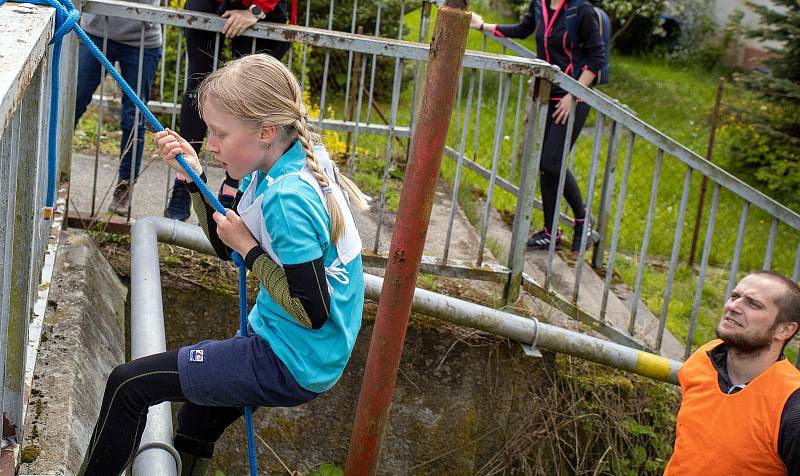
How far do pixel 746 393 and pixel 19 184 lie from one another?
7.50 feet

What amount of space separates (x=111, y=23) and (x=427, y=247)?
2.02 m

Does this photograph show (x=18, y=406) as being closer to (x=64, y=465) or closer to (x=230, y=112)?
(x=64, y=465)

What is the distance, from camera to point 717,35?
16141mm

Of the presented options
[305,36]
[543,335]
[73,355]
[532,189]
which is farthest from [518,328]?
[73,355]

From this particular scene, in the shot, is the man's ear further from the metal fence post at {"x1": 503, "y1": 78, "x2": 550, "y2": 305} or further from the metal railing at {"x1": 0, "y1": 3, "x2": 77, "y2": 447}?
the metal railing at {"x1": 0, "y1": 3, "x2": 77, "y2": 447}

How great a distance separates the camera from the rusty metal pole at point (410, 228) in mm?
3215

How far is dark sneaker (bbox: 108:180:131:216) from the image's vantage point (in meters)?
4.84

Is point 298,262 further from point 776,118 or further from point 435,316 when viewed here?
point 776,118

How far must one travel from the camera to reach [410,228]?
339 centimetres

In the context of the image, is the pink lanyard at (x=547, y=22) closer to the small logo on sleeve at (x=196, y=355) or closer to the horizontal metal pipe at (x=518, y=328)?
the horizontal metal pipe at (x=518, y=328)

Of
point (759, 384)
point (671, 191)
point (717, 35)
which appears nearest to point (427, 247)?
point (759, 384)

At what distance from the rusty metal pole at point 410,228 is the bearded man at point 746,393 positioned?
1.03 metres

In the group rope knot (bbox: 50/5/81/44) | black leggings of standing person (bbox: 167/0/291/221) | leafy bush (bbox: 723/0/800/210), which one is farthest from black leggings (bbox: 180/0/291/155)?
leafy bush (bbox: 723/0/800/210)

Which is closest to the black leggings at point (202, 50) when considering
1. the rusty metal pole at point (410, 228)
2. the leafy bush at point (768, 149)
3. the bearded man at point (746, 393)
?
the rusty metal pole at point (410, 228)
